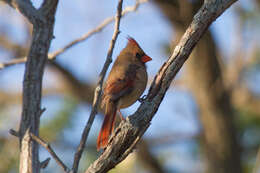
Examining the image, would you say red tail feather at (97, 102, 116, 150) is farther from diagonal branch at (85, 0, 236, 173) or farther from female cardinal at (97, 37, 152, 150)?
diagonal branch at (85, 0, 236, 173)

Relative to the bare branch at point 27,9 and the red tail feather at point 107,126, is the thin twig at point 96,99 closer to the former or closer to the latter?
the red tail feather at point 107,126

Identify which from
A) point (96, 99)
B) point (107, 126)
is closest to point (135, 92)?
point (107, 126)

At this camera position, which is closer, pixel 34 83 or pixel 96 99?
pixel 96 99

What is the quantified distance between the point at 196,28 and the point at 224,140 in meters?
4.09

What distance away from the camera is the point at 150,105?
6.84ft

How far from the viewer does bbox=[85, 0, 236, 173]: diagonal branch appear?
6.75ft

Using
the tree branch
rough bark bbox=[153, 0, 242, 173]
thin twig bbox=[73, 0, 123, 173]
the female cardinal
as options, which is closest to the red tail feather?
the female cardinal

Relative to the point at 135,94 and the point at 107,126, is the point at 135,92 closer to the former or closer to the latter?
the point at 135,94

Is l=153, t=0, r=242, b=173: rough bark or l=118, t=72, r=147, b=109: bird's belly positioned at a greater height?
l=153, t=0, r=242, b=173: rough bark

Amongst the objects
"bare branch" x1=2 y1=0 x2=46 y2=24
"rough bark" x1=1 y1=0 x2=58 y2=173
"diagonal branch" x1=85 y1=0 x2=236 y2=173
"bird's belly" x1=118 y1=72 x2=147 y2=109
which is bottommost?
"diagonal branch" x1=85 y1=0 x2=236 y2=173

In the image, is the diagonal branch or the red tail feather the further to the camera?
the red tail feather

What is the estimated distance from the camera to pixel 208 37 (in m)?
5.63

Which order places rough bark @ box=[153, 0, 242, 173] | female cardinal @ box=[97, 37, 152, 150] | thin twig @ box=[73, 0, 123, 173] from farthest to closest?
rough bark @ box=[153, 0, 242, 173] < female cardinal @ box=[97, 37, 152, 150] < thin twig @ box=[73, 0, 123, 173]

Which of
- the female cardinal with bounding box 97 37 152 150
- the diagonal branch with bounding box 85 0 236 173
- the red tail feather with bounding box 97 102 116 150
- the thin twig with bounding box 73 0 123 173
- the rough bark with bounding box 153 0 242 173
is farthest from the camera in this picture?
the rough bark with bounding box 153 0 242 173
